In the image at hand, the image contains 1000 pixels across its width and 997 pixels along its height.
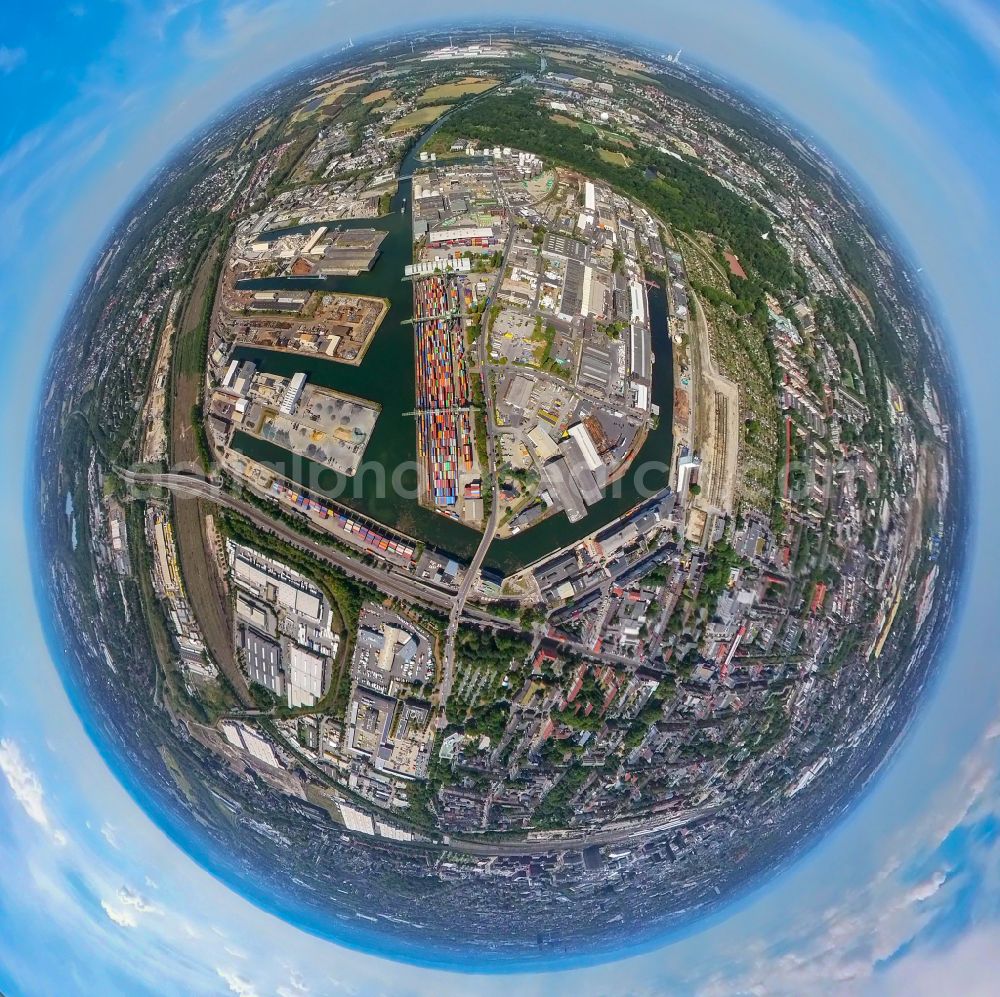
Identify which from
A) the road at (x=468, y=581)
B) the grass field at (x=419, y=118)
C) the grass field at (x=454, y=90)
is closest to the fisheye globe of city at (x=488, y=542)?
the road at (x=468, y=581)

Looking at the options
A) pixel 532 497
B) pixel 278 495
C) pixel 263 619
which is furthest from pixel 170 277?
pixel 532 497

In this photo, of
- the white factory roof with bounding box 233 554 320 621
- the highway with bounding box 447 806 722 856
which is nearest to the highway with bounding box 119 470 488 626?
the white factory roof with bounding box 233 554 320 621

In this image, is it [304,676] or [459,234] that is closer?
[304,676]

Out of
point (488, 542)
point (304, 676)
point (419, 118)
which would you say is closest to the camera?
point (488, 542)

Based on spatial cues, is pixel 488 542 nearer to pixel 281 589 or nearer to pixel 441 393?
pixel 441 393

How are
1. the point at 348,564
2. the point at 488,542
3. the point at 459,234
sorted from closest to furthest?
the point at 488,542 < the point at 348,564 < the point at 459,234

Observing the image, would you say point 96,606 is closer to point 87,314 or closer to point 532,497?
point 87,314

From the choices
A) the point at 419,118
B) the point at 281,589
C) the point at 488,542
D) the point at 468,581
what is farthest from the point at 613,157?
the point at 281,589

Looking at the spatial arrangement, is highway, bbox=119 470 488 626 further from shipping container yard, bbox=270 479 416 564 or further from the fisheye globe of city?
shipping container yard, bbox=270 479 416 564
